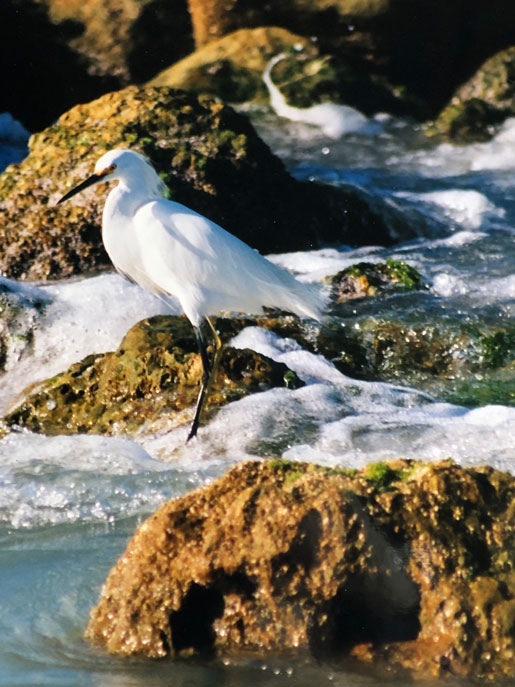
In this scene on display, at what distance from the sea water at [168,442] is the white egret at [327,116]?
3.26 metres

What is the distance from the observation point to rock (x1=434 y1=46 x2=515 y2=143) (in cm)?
1220

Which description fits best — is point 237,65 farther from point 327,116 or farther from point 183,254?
point 183,254

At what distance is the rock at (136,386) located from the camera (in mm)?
5141

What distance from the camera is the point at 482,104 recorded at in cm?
1248

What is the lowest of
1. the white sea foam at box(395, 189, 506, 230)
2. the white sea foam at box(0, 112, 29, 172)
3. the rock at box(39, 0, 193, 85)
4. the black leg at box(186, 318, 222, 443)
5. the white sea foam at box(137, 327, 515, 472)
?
the white sea foam at box(395, 189, 506, 230)

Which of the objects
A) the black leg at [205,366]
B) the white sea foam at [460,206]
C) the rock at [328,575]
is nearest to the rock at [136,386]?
the black leg at [205,366]

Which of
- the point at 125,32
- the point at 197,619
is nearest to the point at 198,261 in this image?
the point at 197,619

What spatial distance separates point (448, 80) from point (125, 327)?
7971 millimetres

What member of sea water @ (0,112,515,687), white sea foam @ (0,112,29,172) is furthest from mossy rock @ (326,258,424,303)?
white sea foam @ (0,112,29,172)

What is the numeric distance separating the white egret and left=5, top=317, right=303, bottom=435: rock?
735 centimetres

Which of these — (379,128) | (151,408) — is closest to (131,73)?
(379,128)

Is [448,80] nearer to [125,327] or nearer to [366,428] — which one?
[125,327]

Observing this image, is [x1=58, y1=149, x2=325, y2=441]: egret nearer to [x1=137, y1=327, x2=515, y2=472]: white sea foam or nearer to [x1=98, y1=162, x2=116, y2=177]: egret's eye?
[x1=98, y1=162, x2=116, y2=177]: egret's eye

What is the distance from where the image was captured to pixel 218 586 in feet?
8.81
